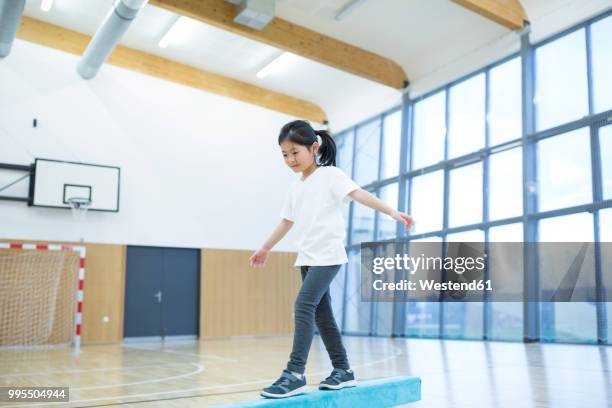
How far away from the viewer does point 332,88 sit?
40.0 feet

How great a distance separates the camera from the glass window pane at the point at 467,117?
31.2ft

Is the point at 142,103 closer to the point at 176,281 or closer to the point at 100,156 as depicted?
the point at 100,156

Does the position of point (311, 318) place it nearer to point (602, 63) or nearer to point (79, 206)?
point (602, 63)

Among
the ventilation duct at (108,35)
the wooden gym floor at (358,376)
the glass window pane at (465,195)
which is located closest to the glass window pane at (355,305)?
the glass window pane at (465,195)

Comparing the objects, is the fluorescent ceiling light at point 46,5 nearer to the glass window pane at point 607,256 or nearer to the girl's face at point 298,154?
the girl's face at point 298,154

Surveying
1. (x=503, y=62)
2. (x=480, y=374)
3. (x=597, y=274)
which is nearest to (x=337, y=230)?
(x=480, y=374)

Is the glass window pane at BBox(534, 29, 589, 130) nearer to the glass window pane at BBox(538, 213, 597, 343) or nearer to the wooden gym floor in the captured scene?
the glass window pane at BBox(538, 213, 597, 343)

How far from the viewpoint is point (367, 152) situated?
1195cm

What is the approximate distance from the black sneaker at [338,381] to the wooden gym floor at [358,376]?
0.50 meters

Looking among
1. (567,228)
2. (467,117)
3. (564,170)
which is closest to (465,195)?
(467,117)

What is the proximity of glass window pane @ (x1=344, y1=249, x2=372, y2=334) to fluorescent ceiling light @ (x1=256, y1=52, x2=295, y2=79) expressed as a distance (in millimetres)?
4094

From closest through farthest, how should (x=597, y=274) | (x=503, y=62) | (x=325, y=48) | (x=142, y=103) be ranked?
(x=597, y=274) → (x=503, y=62) → (x=325, y=48) → (x=142, y=103)

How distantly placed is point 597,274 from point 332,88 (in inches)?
264

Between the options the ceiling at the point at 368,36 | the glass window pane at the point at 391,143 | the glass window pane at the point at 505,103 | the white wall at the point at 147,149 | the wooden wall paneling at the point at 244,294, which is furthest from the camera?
the wooden wall paneling at the point at 244,294
